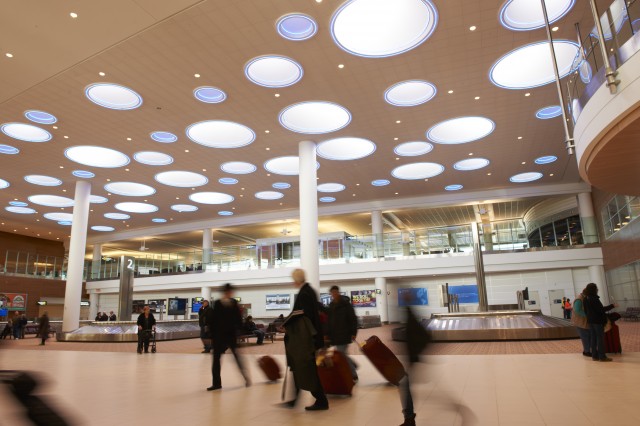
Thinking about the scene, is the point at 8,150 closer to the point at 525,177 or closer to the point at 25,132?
the point at 25,132

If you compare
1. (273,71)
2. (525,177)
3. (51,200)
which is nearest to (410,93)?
(273,71)

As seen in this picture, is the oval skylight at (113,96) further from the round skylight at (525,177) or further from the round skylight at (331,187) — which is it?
the round skylight at (525,177)

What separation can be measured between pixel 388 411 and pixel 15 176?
27.8 m

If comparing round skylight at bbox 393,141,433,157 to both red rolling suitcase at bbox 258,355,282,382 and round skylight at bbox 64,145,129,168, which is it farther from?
red rolling suitcase at bbox 258,355,282,382

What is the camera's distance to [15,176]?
25.3 m

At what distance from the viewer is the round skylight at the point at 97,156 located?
22053 millimetres

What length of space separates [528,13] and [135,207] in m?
29.0

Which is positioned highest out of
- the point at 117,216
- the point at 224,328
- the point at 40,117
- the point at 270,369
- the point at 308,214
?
the point at 40,117

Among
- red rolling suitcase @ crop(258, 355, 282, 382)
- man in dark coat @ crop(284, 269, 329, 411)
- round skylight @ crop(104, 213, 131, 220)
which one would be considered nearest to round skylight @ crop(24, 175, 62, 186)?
round skylight @ crop(104, 213, 131, 220)

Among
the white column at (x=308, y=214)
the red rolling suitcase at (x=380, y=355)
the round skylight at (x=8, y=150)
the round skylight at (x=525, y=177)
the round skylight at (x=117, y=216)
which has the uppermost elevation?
the round skylight at (x=8, y=150)

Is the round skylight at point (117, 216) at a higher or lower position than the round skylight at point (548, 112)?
lower

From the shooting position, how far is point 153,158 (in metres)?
23.3

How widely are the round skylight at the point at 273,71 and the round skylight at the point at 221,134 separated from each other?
14.1 ft

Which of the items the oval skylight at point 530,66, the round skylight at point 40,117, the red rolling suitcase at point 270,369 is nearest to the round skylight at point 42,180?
the round skylight at point 40,117
